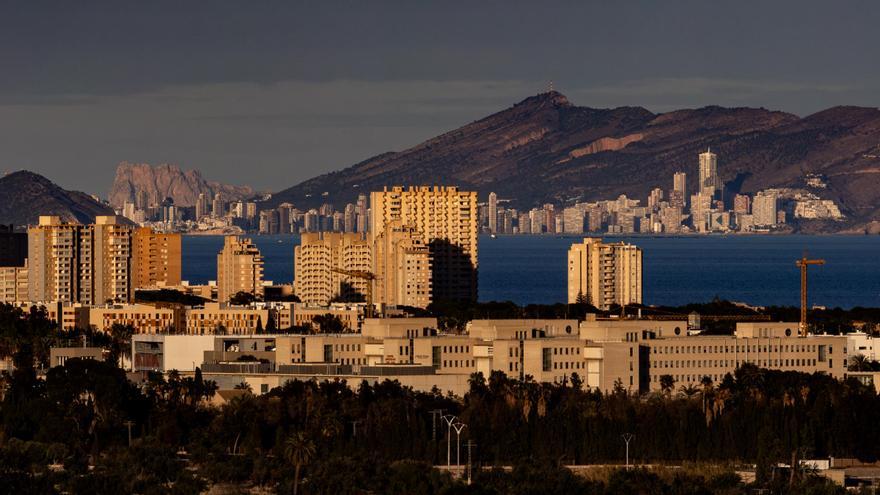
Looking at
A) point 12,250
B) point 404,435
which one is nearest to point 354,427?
point 404,435

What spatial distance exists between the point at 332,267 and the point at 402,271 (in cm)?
1181

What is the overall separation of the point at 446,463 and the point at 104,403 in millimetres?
13001

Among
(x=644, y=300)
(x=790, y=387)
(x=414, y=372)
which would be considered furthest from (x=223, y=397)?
(x=644, y=300)

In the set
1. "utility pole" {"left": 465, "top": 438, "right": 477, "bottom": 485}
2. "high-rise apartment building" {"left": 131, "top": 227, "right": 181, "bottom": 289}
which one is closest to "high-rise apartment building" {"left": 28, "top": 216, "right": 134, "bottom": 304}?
"high-rise apartment building" {"left": 131, "top": 227, "right": 181, "bottom": 289}

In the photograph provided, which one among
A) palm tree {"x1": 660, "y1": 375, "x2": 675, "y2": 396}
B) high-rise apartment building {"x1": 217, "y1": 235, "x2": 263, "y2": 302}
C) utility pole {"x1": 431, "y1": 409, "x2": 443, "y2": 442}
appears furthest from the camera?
high-rise apartment building {"x1": 217, "y1": 235, "x2": 263, "y2": 302}

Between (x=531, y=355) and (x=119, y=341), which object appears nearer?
(x=531, y=355)

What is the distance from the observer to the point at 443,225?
170 m

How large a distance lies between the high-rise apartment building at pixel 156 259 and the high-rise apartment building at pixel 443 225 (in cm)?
1571

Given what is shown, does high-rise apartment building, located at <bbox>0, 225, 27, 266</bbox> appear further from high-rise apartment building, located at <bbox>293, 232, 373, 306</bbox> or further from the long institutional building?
the long institutional building

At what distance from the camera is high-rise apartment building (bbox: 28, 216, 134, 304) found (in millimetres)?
155087

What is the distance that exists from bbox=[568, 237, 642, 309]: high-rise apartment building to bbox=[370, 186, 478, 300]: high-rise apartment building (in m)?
7.39

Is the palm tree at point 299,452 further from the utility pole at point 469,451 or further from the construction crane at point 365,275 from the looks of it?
the construction crane at point 365,275

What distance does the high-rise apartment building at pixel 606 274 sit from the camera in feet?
510

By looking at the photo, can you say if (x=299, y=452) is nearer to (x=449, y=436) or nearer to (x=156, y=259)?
(x=449, y=436)
